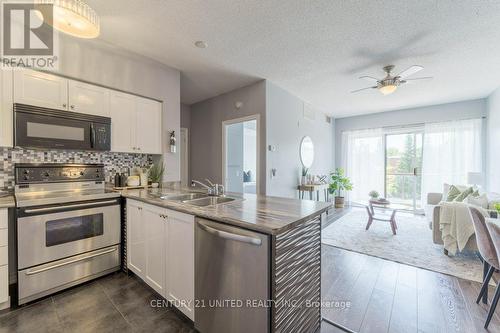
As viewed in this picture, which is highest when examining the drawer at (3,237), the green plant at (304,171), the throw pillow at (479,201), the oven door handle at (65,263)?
the green plant at (304,171)

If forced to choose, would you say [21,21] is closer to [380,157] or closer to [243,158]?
[243,158]

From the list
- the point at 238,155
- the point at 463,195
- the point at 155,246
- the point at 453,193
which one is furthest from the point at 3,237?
the point at 453,193

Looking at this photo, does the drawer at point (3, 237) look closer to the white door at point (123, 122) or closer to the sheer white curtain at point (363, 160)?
the white door at point (123, 122)

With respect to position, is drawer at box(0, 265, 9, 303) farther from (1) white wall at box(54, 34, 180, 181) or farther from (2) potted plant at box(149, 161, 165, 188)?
(1) white wall at box(54, 34, 180, 181)

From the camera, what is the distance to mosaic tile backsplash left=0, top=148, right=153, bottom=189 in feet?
6.79

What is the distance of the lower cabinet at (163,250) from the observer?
5.06ft

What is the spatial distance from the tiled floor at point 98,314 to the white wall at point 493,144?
4652mm

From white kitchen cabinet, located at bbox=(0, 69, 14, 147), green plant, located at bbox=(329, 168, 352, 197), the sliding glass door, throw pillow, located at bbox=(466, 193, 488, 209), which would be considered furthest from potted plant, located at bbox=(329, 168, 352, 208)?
white kitchen cabinet, located at bbox=(0, 69, 14, 147)

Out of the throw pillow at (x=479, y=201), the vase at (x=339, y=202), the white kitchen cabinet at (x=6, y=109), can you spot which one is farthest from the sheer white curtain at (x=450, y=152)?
the white kitchen cabinet at (x=6, y=109)

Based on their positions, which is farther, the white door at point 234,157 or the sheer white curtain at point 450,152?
the sheer white curtain at point 450,152

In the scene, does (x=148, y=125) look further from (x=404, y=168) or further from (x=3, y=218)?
(x=404, y=168)

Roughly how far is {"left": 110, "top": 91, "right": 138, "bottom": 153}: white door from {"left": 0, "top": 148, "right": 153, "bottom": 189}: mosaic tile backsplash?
0.91 ft

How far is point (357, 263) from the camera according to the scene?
104 inches

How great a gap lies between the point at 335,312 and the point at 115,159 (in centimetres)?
312
